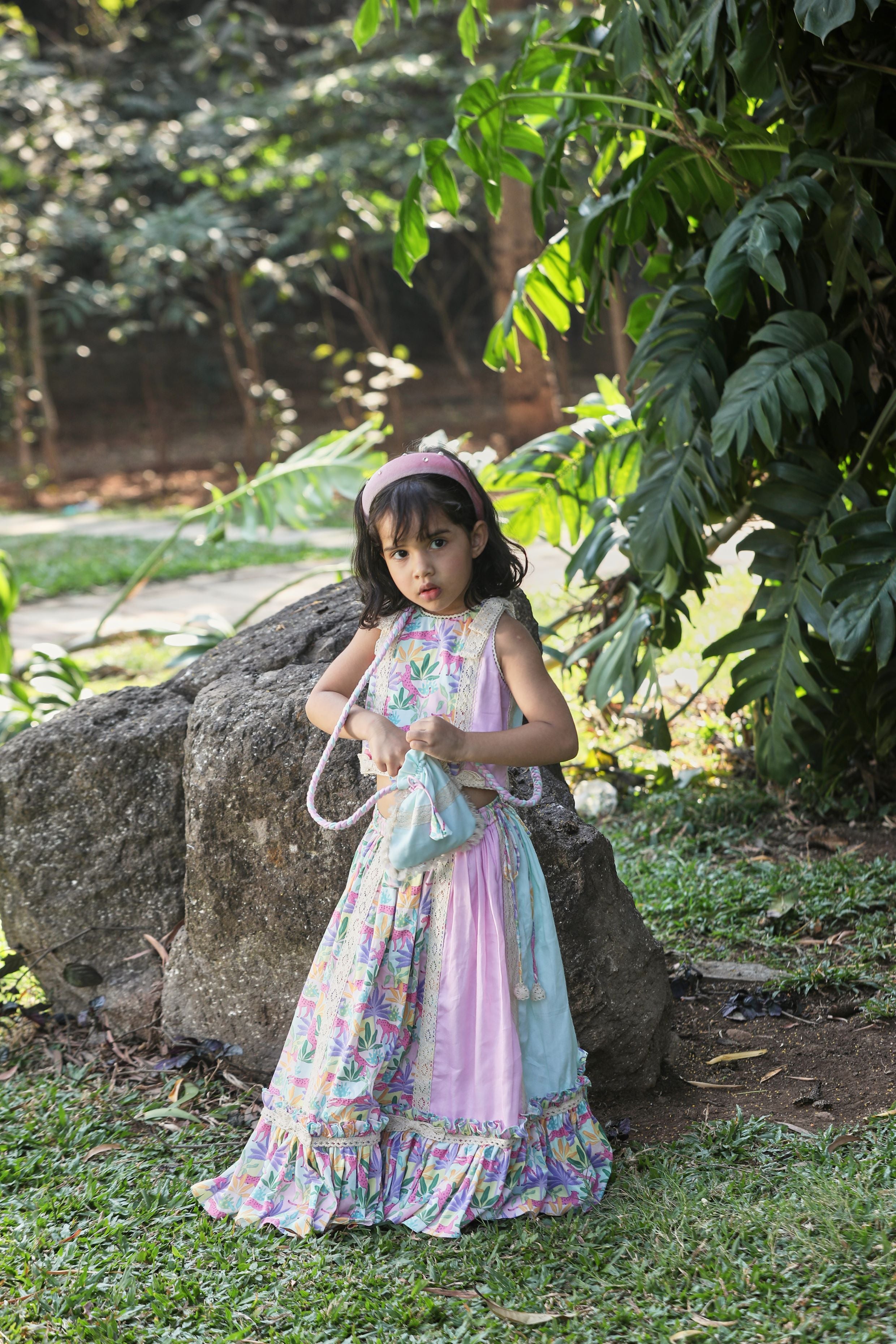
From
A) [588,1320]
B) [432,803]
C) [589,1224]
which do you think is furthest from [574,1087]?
[432,803]

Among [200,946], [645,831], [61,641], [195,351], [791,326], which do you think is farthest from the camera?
[195,351]

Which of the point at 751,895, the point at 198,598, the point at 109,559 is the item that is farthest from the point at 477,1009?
the point at 109,559

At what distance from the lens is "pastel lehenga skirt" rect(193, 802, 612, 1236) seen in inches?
86.5

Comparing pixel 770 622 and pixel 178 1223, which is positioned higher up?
pixel 770 622

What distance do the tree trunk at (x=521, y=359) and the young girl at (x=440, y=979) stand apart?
8.21 metres

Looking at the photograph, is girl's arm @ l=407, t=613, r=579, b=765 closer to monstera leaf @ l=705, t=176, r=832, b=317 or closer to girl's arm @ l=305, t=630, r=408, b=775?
girl's arm @ l=305, t=630, r=408, b=775

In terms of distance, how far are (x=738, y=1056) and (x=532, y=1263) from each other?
2.78 feet

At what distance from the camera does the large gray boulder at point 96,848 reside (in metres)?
3.12

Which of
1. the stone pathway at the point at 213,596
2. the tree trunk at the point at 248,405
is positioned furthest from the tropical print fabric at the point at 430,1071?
the tree trunk at the point at 248,405

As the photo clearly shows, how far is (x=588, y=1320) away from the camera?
75.8 inches

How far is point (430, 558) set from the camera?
217 centimetres

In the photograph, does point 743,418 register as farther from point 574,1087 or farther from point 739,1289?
point 739,1289

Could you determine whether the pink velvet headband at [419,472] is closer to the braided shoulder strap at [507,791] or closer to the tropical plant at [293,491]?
the braided shoulder strap at [507,791]

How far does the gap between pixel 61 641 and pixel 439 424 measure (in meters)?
8.88
